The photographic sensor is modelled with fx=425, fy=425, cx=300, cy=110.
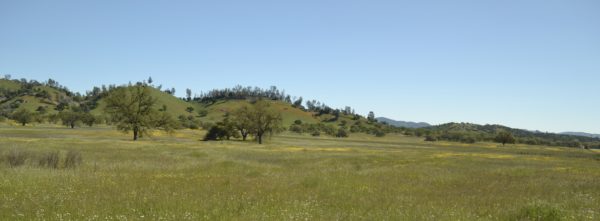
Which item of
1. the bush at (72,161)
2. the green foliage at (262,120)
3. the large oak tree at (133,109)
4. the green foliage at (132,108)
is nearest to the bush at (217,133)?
the green foliage at (262,120)

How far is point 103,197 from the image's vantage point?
13.4m

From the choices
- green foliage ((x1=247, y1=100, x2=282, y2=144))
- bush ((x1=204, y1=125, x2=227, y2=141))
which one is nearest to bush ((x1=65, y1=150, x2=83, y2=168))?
green foliage ((x1=247, y1=100, x2=282, y2=144))

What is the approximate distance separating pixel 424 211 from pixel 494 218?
6.32 feet

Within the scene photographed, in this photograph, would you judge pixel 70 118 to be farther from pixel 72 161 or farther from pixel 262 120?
pixel 72 161

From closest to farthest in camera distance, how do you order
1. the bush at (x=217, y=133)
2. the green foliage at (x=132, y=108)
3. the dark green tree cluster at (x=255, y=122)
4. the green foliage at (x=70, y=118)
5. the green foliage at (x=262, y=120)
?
the green foliage at (x=132, y=108), the green foliage at (x=262, y=120), the dark green tree cluster at (x=255, y=122), the bush at (x=217, y=133), the green foliage at (x=70, y=118)

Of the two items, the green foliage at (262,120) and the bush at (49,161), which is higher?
the green foliage at (262,120)

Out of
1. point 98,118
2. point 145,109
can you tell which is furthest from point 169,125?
point 98,118

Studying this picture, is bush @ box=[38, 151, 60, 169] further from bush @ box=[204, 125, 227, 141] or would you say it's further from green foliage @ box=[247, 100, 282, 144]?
bush @ box=[204, 125, 227, 141]

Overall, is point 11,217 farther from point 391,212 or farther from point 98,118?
point 98,118

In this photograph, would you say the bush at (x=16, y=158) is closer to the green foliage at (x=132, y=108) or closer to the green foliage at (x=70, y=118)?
the green foliage at (x=132, y=108)

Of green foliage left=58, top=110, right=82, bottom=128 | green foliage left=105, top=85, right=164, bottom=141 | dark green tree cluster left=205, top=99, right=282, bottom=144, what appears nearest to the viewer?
green foliage left=105, top=85, right=164, bottom=141

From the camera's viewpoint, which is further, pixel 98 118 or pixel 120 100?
pixel 98 118

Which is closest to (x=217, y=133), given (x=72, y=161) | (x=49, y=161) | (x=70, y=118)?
(x=72, y=161)

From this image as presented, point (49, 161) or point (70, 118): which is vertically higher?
point (70, 118)
